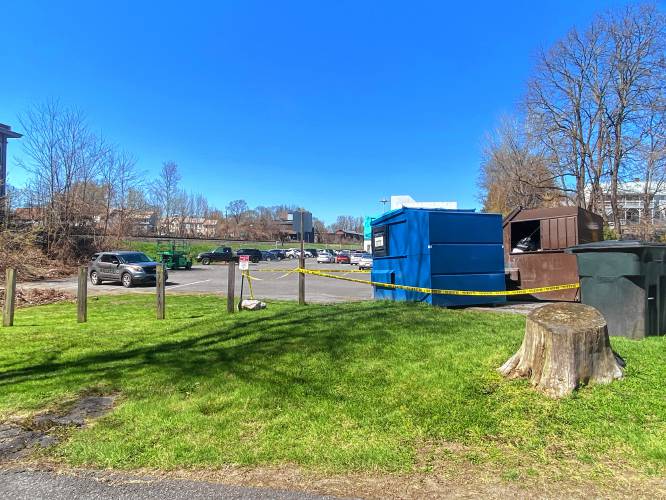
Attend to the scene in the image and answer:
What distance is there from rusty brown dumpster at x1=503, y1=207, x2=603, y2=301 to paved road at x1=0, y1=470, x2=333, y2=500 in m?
11.2

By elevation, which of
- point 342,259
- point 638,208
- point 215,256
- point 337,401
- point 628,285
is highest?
point 638,208

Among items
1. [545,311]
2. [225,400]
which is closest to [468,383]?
[545,311]

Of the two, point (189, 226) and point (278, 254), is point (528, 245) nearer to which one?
point (278, 254)

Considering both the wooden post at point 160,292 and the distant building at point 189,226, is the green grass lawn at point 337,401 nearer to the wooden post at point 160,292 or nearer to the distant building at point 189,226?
the wooden post at point 160,292

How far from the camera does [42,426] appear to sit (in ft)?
13.6

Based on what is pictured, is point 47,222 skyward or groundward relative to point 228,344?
skyward

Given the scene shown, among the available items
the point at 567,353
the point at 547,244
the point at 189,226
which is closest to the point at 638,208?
the point at 547,244

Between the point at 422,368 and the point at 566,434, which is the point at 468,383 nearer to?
the point at 422,368

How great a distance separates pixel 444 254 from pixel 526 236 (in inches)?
173

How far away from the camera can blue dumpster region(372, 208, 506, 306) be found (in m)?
11.0

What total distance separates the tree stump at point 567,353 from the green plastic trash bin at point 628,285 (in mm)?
2351

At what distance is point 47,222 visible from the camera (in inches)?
1383

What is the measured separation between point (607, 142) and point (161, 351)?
99.6ft

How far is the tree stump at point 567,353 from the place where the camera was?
4.25m
